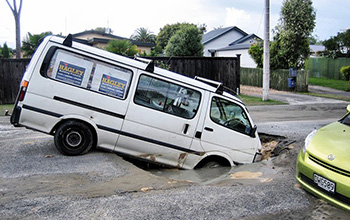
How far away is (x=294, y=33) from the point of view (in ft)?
80.8

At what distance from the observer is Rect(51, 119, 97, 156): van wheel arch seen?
699cm

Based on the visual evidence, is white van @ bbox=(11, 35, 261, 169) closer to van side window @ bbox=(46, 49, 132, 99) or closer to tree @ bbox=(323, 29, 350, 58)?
van side window @ bbox=(46, 49, 132, 99)

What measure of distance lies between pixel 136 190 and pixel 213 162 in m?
2.40

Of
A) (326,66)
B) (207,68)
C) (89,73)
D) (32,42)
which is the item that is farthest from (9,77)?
(326,66)

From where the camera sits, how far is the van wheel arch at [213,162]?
7.35m

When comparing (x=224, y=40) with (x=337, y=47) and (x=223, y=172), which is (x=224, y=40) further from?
(x=223, y=172)

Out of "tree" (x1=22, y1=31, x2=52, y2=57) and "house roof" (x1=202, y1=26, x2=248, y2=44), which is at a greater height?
"house roof" (x1=202, y1=26, x2=248, y2=44)

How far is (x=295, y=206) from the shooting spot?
195 inches

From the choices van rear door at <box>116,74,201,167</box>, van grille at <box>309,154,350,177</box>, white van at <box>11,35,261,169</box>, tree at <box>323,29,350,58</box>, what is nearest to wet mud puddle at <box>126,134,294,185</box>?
white van at <box>11,35,261,169</box>

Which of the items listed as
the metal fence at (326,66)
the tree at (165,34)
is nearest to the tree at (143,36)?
the tree at (165,34)

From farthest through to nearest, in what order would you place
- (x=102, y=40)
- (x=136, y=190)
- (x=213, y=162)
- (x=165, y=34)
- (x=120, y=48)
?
(x=165, y=34) < (x=102, y=40) < (x=120, y=48) < (x=213, y=162) < (x=136, y=190)

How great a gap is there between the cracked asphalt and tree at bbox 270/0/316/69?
1868 cm

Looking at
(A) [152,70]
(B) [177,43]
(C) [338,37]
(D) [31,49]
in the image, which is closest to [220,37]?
(C) [338,37]

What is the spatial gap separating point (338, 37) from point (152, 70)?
108ft
